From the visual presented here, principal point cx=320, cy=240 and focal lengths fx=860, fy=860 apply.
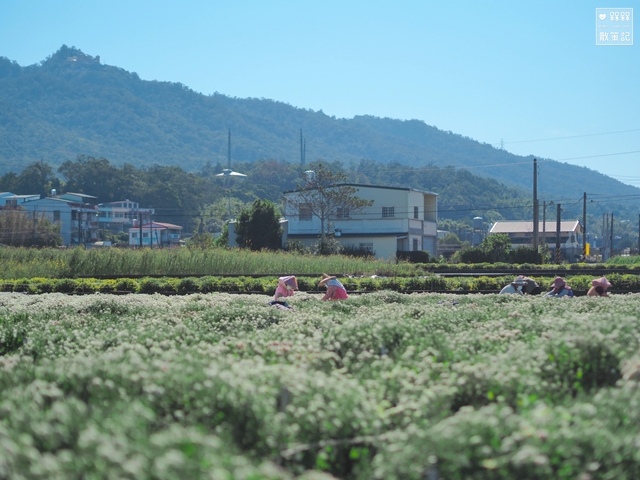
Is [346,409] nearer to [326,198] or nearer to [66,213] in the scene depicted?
[326,198]

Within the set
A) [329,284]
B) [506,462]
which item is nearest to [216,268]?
[329,284]

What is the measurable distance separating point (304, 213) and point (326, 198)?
2.92 m

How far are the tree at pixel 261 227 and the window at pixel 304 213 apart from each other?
480cm

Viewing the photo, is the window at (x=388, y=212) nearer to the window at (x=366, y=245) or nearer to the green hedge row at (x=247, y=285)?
the window at (x=366, y=245)

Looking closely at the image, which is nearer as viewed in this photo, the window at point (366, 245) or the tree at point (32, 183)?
the window at point (366, 245)

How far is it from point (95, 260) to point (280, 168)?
14016 cm

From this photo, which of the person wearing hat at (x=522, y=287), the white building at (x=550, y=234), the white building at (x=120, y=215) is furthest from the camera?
the white building at (x=120, y=215)

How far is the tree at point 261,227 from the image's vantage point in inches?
2264

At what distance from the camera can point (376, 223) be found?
63.0 m

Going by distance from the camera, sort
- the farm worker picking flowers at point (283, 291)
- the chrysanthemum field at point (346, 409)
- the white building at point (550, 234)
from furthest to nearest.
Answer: the white building at point (550, 234), the farm worker picking flowers at point (283, 291), the chrysanthemum field at point (346, 409)

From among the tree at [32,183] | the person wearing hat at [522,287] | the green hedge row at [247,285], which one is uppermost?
the tree at [32,183]

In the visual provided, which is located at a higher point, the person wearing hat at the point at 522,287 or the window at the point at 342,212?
the window at the point at 342,212

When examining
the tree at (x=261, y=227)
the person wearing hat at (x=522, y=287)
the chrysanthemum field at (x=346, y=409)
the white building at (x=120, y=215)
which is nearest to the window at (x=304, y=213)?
the tree at (x=261, y=227)

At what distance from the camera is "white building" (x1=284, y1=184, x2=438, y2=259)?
6116 cm
